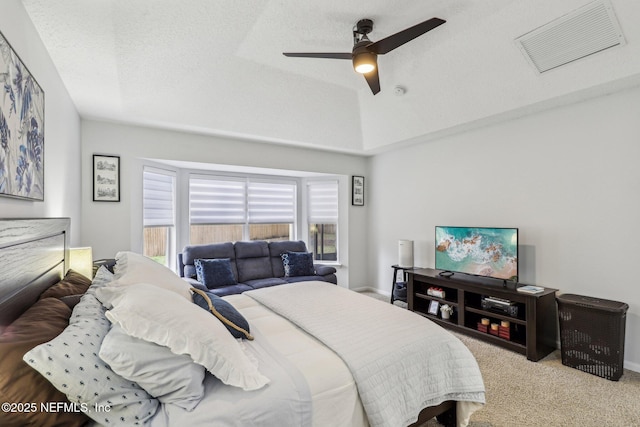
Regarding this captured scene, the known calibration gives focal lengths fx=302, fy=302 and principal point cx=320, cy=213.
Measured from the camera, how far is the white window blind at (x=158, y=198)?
4109 mm

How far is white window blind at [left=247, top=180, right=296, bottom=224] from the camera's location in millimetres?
5258

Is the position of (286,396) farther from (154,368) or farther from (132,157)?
(132,157)

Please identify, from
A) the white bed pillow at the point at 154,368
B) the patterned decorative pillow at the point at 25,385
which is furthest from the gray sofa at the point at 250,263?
the patterned decorative pillow at the point at 25,385

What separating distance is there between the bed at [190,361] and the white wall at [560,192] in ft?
6.99

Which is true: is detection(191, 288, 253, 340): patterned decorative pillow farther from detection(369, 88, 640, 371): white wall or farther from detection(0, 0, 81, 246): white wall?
detection(369, 88, 640, 371): white wall

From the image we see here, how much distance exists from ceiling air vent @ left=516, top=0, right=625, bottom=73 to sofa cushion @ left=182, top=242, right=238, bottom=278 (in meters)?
4.07

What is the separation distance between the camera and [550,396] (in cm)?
239

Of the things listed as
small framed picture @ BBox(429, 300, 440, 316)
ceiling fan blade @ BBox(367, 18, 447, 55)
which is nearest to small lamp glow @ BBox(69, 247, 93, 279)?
ceiling fan blade @ BBox(367, 18, 447, 55)

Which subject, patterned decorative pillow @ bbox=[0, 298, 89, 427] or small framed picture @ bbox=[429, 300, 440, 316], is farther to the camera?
small framed picture @ bbox=[429, 300, 440, 316]

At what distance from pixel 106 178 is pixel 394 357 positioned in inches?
147

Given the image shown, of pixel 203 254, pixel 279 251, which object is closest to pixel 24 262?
pixel 203 254

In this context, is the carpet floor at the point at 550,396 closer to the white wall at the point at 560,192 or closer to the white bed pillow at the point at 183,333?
the white wall at the point at 560,192

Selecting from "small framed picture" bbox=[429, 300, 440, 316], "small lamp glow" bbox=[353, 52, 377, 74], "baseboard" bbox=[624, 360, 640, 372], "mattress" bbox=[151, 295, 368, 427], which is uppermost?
"small lamp glow" bbox=[353, 52, 377, 74]

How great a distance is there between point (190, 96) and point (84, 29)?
1189mm
